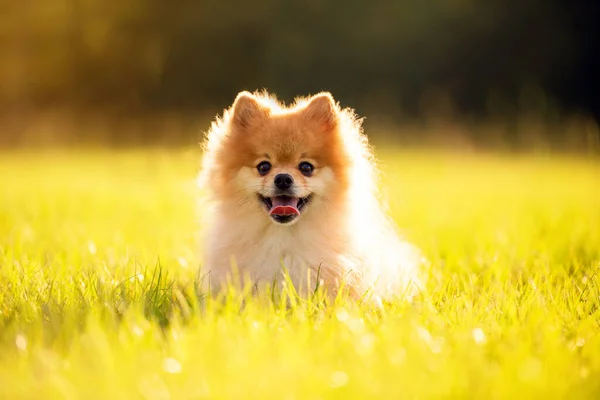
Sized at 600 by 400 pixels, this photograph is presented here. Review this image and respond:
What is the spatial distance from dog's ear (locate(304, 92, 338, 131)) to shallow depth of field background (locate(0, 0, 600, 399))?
3.44ft

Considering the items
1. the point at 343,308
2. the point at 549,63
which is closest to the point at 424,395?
the point at 343,308

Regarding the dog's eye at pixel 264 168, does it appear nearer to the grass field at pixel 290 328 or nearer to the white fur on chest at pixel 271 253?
the white fur on chest at pixel 271 253

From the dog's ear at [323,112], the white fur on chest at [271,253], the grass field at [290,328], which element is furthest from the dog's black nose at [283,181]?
the grass field at [290,328]

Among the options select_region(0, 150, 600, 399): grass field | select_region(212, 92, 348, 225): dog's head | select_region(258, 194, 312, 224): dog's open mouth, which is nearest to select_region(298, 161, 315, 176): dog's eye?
select_region(212, 92, 348, 225): dog's head

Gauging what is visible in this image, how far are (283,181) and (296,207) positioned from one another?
7.1 inches

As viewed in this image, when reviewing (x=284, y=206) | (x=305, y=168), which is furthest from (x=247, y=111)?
(x=284, y=206)

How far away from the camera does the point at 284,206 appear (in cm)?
319

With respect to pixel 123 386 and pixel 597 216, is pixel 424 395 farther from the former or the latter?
pixel 597 216

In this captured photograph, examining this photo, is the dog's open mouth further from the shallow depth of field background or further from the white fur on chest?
the shallow depth of field background

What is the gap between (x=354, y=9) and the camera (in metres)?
17.3

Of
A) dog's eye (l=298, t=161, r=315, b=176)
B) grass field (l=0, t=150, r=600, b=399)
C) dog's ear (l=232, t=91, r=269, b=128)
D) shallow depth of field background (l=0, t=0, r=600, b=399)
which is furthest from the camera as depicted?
dog's ear (l=232, t=91, r=269, b=128)

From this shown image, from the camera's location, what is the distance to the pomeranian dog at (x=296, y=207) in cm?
318

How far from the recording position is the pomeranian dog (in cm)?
318

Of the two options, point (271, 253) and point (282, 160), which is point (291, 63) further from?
point (271, 253)
